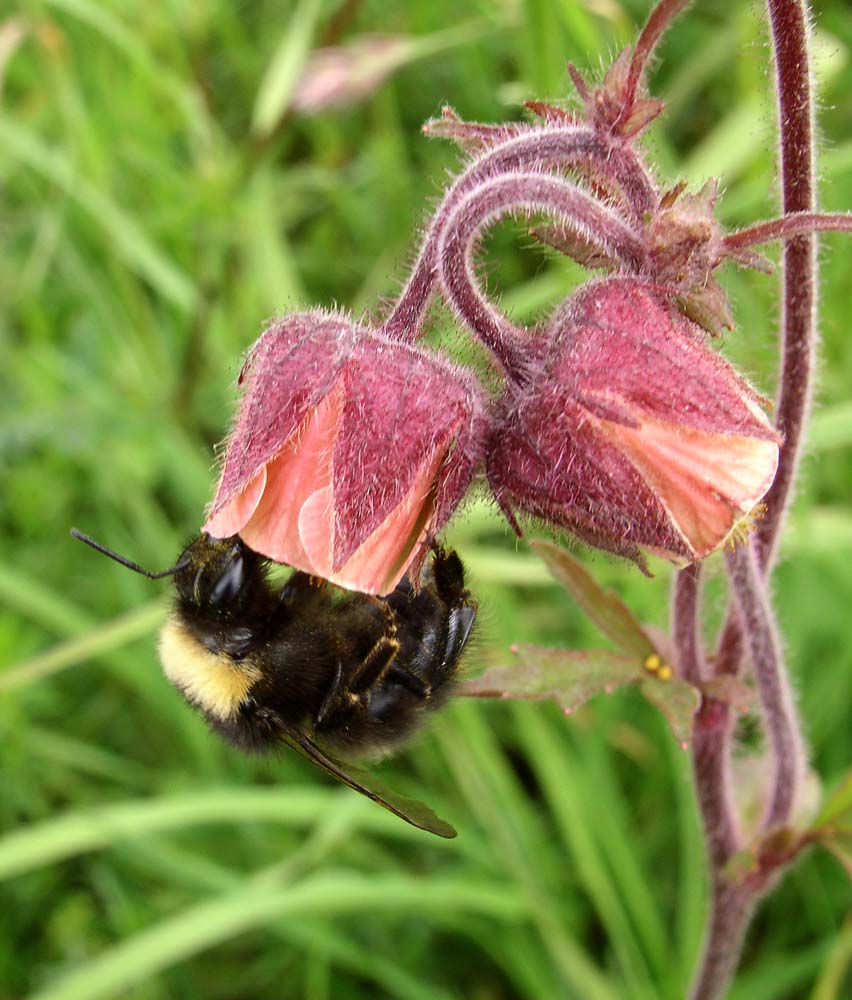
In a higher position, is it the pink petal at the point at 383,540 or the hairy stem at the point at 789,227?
the hairy stem at the point at 789,227

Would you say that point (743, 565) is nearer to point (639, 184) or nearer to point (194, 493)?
point (639, 184)

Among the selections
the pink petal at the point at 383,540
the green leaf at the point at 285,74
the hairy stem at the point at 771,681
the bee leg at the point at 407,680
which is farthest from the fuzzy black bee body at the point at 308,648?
the green leaf at the point at 285,74

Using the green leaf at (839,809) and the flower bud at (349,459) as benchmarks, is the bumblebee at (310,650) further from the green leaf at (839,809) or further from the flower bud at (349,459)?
the green leaf at (839,809)

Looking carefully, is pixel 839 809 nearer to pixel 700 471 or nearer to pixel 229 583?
pixel 700 471

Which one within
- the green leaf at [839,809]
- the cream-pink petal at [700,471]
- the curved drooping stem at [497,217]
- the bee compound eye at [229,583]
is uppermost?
the curved drooping stem at [497,217]

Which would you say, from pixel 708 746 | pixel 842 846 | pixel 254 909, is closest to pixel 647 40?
pixel 708 746

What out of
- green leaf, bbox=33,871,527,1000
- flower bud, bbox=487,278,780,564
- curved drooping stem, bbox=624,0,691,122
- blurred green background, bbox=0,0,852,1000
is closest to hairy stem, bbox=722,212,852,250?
flower bud, bbox=487,278,780,564
